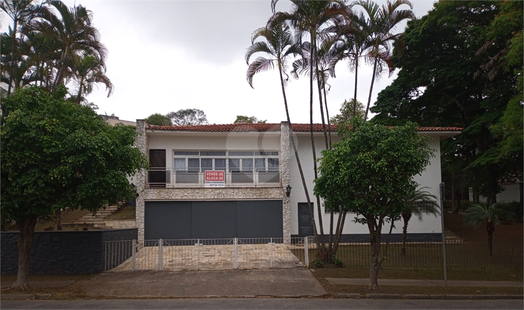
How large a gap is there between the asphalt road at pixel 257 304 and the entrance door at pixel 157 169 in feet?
37.0

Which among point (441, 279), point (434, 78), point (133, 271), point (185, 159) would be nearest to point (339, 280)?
point (441, 279)

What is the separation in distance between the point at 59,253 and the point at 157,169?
869 cm

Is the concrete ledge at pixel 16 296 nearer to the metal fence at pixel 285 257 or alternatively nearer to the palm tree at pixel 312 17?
the metal fence at pixel 285 257

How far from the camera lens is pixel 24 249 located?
35.9 feet

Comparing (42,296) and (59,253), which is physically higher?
(59,253)

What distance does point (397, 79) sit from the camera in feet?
86.1

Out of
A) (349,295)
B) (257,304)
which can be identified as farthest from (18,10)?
(349,295)

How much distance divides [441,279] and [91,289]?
32.8 ft

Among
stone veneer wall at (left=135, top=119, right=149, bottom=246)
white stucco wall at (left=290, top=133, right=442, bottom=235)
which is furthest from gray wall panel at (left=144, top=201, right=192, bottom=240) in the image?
white stucco wall at (left=290, top=133, right=442, bottom=235)

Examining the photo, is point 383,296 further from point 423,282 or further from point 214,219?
point 214,219

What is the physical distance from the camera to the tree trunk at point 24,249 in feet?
35.0

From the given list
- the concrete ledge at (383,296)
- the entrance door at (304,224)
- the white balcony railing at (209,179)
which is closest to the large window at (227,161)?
the white balcony railing at (209,179)

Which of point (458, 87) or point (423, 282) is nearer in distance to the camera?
point (423, 282)

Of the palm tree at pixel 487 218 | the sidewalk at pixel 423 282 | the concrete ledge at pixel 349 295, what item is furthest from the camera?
the palm tree at pixel 487 218
